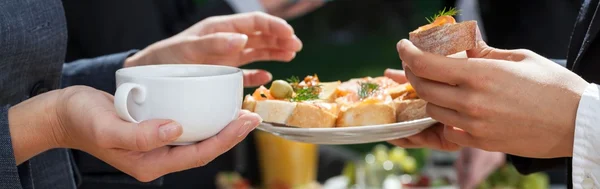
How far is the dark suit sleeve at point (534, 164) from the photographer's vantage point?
1.47 meters

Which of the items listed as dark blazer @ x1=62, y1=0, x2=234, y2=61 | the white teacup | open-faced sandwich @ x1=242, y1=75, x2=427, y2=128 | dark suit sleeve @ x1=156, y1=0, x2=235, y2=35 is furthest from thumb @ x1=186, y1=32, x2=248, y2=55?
dark suit sleeve @ x1=156, y1=0, x2=235, y2=35

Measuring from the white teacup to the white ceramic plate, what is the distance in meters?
0.24

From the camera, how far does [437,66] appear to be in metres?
0.99

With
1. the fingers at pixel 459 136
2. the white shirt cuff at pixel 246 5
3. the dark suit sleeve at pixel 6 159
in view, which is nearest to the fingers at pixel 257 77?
the fingers at pixel 459 136

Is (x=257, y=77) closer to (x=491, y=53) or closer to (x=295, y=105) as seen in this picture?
(x=295, y=105)

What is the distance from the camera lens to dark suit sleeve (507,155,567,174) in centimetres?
147

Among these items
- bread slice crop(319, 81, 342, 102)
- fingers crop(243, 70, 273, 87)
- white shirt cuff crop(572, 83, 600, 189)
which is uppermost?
white shirt cuff crop(572, 83, 600, 189)

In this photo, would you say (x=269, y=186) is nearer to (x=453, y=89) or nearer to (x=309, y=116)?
(x=309, y=116)

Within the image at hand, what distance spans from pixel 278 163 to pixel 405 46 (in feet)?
6.87

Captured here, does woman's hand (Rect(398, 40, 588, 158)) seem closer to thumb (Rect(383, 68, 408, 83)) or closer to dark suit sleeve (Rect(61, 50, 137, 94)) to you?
thumb (Rect(383, 68, 408, 83))

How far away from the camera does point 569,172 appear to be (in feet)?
4.14

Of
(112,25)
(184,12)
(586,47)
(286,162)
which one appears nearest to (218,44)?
(586,47)

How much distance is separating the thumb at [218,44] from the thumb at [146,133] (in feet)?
1.67

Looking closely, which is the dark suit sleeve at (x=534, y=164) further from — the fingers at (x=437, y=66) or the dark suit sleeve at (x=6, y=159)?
the dark suit sleeve at (x=6, y=159)
